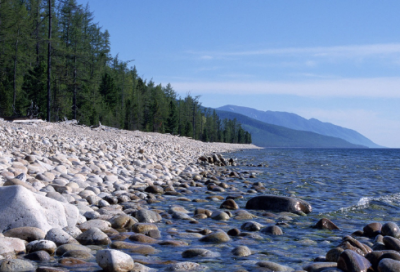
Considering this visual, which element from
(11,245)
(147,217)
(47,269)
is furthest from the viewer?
(147,217)

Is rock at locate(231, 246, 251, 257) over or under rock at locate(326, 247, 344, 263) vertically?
under

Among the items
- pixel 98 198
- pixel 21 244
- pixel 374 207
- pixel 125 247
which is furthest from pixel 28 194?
pixel 374 207

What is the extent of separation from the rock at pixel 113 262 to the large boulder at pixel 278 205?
376cm

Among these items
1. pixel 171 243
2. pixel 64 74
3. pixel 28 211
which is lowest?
pixel 171 243

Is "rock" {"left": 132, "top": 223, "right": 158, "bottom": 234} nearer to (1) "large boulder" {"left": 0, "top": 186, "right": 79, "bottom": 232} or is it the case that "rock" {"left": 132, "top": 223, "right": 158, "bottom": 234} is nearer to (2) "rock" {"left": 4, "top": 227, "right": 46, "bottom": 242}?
(1) "large boulder" {"left": 0, "top": 186, "right": 79, "bottom": 232}

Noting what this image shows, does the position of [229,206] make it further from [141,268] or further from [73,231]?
[141,268]

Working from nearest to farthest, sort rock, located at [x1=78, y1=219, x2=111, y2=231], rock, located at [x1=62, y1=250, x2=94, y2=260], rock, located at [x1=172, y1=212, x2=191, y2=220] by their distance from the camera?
1. rock, located at [x1=62, y1=250, x2=94, y2=260]
2. rock, located at [x1=78, y1=219, x2=111, y2=231]
3. rock, located at [x1=172, y1=212, x2=191, y2=220]

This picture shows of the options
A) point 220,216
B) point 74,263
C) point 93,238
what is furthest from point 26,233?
point 220,216

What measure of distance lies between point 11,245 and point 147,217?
2.03 m

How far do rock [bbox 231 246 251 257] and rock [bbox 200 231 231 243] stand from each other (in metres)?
0.42

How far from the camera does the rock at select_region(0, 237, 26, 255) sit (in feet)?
10.9

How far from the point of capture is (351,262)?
3158 millimetres

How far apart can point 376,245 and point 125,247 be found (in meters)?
2.95

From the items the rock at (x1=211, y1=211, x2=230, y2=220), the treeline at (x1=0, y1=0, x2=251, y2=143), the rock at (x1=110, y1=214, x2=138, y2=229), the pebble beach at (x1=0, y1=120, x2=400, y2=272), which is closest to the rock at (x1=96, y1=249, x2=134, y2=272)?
the pebble beach at (x1=0, y1=120, x2=400, y2=272)
